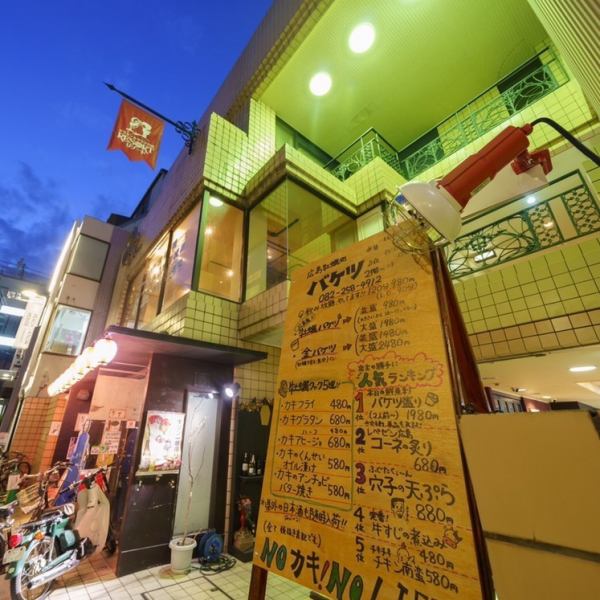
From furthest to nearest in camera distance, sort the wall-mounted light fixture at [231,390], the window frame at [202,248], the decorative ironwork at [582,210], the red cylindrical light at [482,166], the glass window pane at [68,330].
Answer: the glass window pane at [68,330] → the window frame at [202,248] → the wall-mounted light fixture at [231,390] → the decorative ironwork at [582,210] → the red cylindrical light at [482,166]

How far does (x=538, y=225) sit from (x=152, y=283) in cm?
938

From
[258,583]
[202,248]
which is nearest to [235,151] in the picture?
[202,248]

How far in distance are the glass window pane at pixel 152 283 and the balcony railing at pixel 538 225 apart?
745 cm

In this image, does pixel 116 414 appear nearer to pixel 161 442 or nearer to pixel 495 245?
pixel 161 442

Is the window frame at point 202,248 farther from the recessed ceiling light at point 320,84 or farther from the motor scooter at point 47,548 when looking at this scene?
the recessed ceiling light at point 320,84

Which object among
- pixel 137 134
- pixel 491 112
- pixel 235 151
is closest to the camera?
pixel 491 112

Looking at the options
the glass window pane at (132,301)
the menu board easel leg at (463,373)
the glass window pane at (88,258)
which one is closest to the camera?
the menu board easel leg at (463,373)

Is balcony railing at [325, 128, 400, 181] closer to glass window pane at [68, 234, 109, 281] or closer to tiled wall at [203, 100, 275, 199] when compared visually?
tiled wall at [203, 100, 275, 199]

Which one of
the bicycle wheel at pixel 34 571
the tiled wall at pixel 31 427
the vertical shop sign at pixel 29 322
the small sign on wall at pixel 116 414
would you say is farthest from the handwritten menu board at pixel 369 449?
the vertical shop sign at pixel 29 322

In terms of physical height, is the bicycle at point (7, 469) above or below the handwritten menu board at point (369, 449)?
below

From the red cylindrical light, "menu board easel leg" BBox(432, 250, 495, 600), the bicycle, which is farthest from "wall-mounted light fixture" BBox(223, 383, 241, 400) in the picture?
the bicycle

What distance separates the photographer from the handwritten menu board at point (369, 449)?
46.9 inches

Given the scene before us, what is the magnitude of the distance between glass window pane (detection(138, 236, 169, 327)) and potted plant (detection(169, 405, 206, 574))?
3.46 meters

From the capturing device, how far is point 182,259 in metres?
7.63
